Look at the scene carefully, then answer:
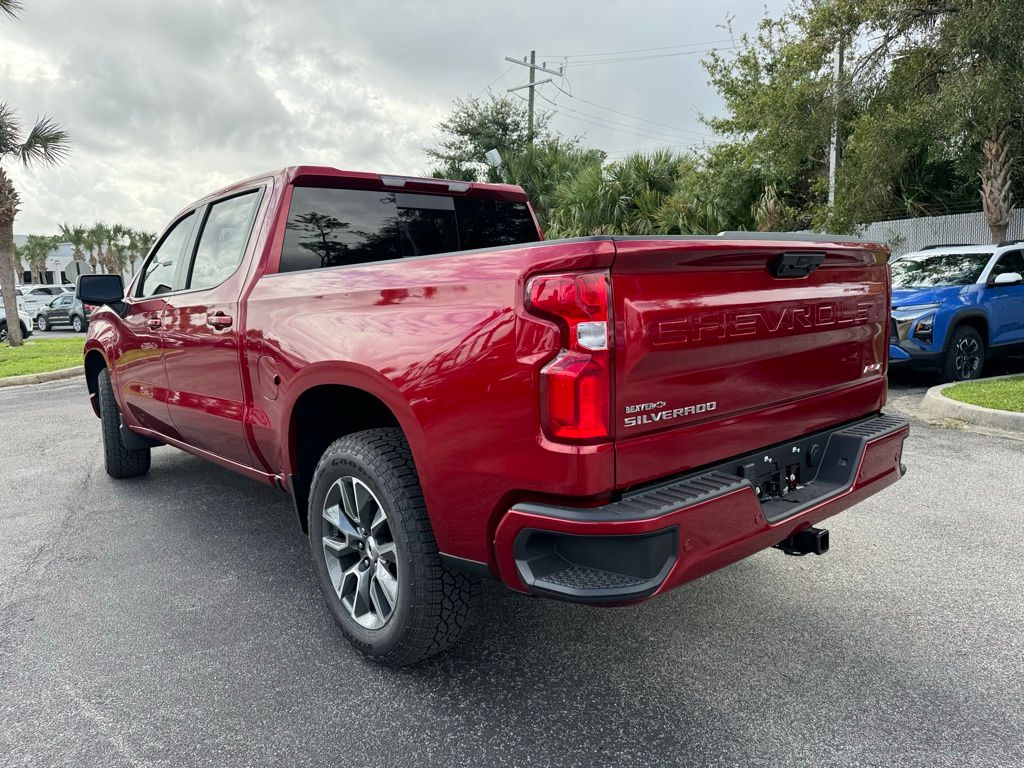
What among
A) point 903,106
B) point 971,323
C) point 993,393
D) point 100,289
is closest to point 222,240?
point 100,289

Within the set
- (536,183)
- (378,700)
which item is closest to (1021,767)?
(378,700)

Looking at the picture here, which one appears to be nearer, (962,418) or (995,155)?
(962,418)

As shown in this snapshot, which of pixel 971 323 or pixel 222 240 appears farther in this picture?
pixel 971 323

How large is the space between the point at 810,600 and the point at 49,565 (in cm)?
376

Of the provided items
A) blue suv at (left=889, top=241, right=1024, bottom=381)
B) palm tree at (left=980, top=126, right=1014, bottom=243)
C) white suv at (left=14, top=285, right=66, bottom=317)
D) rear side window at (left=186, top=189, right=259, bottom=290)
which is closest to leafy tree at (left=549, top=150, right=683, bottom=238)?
palm tree at (left=980, top=126, right=1014, bottom=243)

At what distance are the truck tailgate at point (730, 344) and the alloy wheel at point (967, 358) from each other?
6852 mm

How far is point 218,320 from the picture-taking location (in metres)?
3.66

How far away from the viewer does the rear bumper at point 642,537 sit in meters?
2.13

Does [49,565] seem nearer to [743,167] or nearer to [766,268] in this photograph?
[766,268]

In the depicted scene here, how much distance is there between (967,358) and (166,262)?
866 centimetres

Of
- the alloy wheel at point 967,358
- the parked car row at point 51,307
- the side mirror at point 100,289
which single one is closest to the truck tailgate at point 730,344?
the side mirror at point 100,289

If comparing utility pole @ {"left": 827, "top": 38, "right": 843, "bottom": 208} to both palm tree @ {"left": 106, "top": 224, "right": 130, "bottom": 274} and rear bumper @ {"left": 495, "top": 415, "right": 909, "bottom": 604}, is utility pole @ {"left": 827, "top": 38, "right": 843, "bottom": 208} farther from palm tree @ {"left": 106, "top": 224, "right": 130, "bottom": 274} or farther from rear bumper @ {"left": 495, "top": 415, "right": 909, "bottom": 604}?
palm tree @ {"left": 106, "top": 224, "right": 130, "bottom": 274}

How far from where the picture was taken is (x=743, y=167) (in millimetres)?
16797

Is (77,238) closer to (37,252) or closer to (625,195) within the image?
(37,252)
